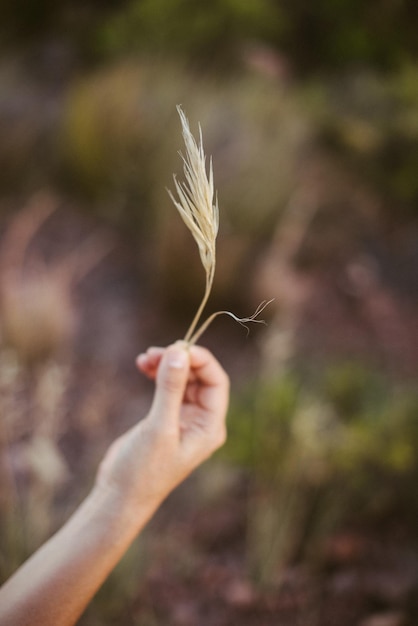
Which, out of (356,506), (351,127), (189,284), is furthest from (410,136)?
(356,506)

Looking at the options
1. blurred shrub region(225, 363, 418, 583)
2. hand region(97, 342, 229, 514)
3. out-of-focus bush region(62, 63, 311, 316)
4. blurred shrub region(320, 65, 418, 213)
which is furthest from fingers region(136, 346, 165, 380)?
blurred shrub region(320, 65, 418, 213)

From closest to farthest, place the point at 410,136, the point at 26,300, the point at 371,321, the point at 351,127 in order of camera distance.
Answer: the point at 26,300
the point at 371,321
the point at 410,136
the point at 351,127

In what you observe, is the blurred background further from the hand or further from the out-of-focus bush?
the hand

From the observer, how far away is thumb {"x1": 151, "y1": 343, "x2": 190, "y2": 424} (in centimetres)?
78

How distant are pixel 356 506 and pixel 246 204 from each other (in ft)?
5.26

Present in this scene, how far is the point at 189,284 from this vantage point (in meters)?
2.79

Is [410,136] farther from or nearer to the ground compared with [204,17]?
nearer to the ground

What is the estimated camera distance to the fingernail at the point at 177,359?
775mm

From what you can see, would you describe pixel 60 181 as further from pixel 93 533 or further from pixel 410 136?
pixel 93 533

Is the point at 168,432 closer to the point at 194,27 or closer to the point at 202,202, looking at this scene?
the point at 202,202

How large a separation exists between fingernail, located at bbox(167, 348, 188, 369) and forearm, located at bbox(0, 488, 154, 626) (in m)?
0.21

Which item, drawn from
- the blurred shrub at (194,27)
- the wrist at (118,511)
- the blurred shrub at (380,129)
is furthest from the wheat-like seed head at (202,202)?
the blurred shrub at (194,27)

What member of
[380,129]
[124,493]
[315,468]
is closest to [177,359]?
[124,493]

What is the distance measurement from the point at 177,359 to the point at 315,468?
93 cm
